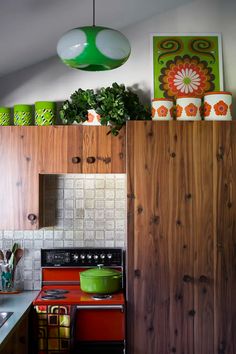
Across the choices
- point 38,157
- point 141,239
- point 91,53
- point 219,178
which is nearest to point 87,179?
point 38,157

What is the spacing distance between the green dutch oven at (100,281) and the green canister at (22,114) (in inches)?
44.0

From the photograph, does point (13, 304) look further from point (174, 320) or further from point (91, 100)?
point (91, 100)

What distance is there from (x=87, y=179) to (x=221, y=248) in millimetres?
1130

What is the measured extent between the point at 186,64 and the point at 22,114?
1218mm

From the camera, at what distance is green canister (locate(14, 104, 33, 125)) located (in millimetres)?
3852

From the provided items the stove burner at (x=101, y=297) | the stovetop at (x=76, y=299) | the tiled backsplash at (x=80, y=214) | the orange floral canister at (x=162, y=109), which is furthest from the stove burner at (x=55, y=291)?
the orange floral canister at (x=162, y=109)

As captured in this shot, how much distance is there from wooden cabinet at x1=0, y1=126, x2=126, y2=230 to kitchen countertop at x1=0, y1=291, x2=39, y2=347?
0.48m

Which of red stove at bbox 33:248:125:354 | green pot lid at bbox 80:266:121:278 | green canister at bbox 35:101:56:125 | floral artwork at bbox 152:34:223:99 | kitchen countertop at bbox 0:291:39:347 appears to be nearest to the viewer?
kitchen countertop at bbox 0:291:39:347

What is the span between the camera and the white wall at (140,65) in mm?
3984

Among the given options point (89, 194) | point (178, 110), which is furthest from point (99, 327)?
point (178, 110)

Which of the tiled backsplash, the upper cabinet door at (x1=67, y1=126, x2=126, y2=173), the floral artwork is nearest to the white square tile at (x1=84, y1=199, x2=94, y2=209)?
the tiled backsplash

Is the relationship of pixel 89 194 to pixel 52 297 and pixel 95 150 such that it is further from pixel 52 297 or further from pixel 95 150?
pixel 52 297

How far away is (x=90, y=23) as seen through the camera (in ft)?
11.9

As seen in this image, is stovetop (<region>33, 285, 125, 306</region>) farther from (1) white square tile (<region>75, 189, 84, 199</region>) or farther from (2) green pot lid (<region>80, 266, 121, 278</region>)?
(1) white square tile (<region>75, 189, 84, 199</region>)
